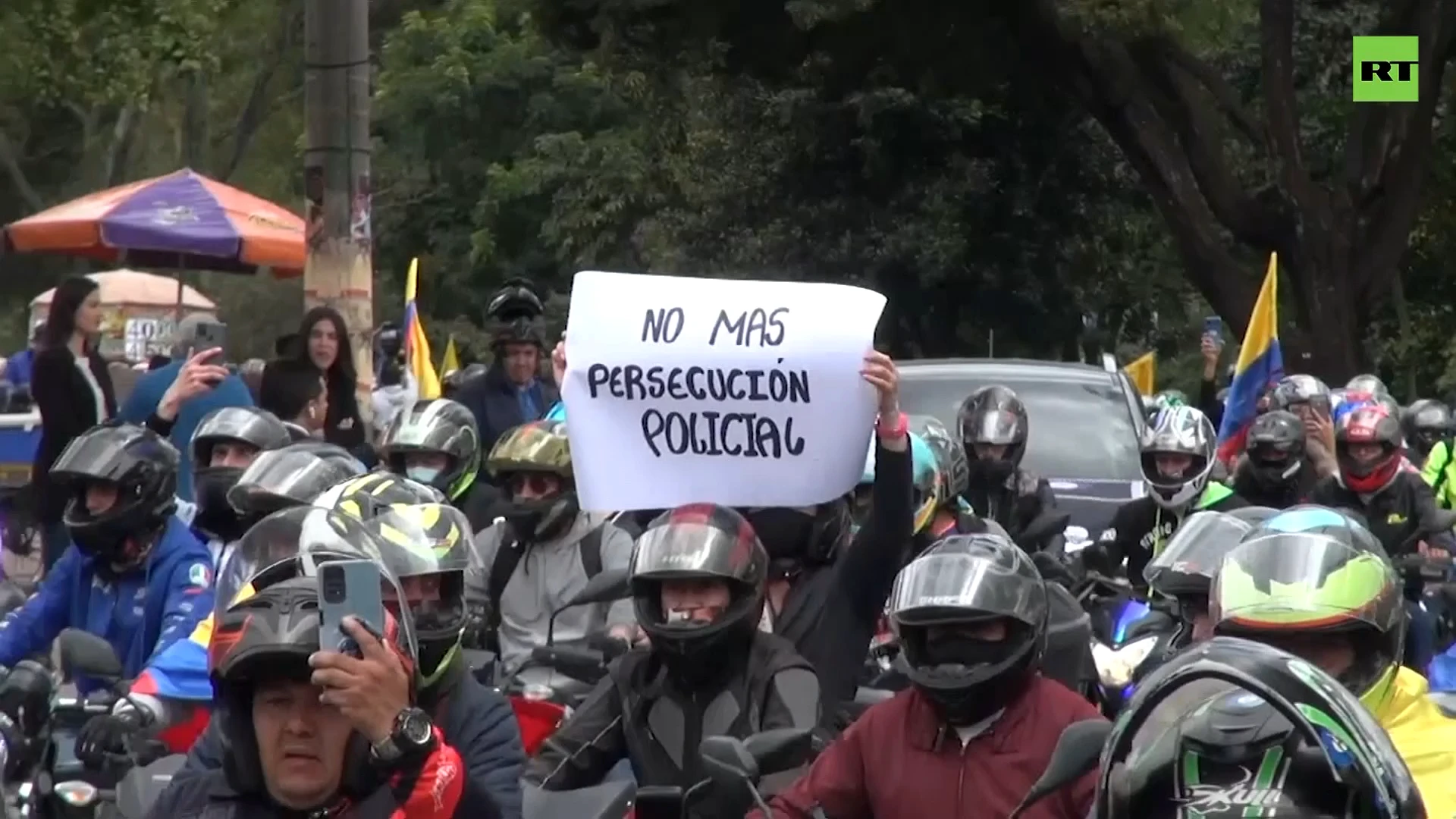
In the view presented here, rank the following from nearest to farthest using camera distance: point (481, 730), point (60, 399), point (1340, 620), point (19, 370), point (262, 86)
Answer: point (1340, 620) < point (481, 730) < point (60, 399) < point (19, 370) < point (262, 86)

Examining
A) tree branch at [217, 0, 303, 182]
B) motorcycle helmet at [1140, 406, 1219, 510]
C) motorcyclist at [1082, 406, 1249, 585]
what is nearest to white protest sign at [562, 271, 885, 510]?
motorcyclist at [1082, 406, 1249, 585]

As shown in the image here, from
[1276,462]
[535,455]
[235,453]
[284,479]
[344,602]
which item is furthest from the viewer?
[1276,462]

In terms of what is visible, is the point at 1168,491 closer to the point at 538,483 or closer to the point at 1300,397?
the point at 1300,397

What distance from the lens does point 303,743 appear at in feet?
13.2

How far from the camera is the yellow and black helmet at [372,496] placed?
6.36 m

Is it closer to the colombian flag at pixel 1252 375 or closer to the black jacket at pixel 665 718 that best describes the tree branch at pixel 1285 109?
the colombian flag at pixel 1252 375

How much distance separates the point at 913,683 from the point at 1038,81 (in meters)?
22.2

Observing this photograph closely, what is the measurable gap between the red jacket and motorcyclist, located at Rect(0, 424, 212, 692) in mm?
2825

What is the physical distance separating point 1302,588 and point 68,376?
883 centimetres

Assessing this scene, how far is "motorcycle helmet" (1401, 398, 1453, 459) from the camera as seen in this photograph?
59.2ft

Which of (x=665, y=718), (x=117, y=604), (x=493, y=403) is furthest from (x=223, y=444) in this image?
(x=665, y=718)

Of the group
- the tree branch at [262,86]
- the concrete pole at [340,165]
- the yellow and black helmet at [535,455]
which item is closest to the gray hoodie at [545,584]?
the yellow and black helmet at [535,455]

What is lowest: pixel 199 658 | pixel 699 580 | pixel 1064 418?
pixel 1064 418

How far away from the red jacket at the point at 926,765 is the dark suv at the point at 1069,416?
7856mm
